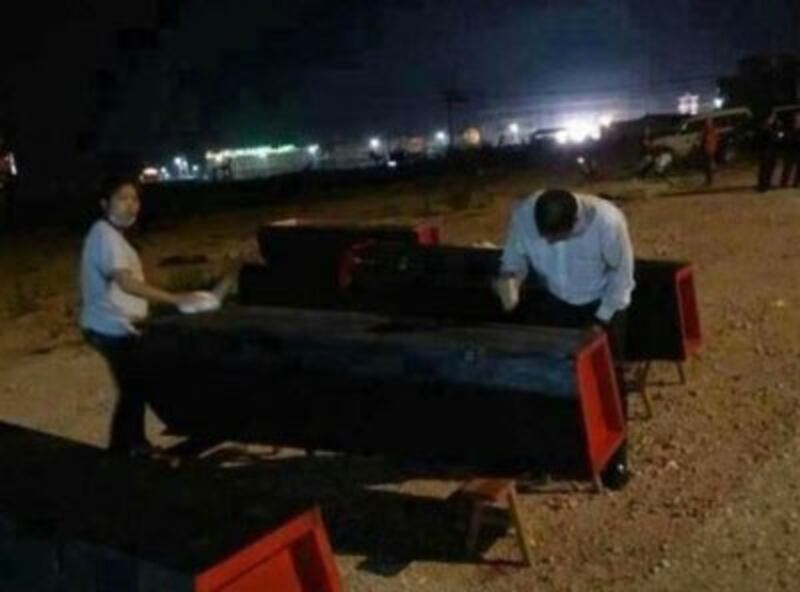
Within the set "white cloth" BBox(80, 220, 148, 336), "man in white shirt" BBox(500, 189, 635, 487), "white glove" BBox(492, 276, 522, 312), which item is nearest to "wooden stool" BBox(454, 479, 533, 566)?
"man in white shirt" BBox(500, 189, 635, 487)

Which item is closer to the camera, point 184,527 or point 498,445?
point 184,527

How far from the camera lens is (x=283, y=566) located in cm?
385

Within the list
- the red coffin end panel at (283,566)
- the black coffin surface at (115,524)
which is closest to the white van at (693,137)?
the black coffin surface at (115,524)

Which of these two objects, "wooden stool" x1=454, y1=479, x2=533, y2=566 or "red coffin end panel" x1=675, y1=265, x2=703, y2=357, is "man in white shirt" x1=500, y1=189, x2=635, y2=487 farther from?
"red coffin end panel" x1=675, y1=265, x2=703, y2=357

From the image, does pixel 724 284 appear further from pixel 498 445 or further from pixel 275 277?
pixel 498 445

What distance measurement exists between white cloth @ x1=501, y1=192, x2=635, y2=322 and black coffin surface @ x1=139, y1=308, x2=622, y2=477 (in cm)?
43

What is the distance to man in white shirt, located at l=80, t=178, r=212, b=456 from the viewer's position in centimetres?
608

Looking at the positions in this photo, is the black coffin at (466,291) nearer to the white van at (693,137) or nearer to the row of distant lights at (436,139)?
the white van at (693,137)

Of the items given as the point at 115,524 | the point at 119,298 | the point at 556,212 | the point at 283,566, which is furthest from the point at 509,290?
the point at 115,524

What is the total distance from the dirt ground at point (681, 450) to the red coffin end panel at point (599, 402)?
35 cm

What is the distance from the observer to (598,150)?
41906 millimetres

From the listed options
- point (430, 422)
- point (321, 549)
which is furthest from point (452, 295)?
point (321, 549)

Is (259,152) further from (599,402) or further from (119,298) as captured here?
(599,402)

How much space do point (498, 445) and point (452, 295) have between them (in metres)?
2.07
